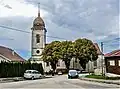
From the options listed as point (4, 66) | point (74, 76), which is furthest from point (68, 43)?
point (4, 66)

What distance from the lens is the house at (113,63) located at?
48406 millimetres

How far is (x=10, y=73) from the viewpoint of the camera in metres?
50.6

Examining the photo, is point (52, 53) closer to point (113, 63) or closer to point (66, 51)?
point (66, 51)

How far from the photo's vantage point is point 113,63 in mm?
50094

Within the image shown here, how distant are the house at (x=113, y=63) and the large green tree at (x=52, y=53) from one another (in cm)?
2485

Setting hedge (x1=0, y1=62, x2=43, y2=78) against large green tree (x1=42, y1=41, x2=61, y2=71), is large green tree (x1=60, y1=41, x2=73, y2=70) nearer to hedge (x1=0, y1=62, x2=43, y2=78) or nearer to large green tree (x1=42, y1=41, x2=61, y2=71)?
large green tree (x1=42, y1=41, x2=61, y2=71)

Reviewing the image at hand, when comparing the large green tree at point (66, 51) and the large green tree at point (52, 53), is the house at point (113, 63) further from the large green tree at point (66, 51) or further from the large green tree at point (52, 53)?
the large green tree at point (52, 53)

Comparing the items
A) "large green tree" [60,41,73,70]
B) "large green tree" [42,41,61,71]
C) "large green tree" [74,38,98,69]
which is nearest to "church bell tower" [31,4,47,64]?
"large green tree" [42,41,61,71]

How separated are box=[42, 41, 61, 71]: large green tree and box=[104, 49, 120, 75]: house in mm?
24848

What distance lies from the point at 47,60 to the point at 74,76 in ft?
84.8

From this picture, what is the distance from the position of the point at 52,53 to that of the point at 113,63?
98.0 feet

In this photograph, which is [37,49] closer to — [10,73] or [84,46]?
[84,46]

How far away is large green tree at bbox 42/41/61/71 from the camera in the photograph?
77.1 metres

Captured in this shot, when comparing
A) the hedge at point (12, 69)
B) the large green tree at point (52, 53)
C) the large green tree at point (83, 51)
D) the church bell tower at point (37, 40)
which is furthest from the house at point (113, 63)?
the church bell tower at point (37, 40)
